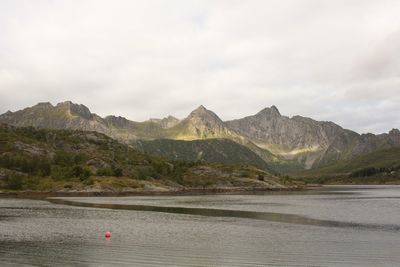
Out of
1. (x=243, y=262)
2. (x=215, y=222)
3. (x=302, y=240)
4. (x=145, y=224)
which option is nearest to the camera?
(x=243, y=262)

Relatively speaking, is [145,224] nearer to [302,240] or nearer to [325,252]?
[302,240]

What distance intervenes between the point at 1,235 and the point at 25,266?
27.1 meters

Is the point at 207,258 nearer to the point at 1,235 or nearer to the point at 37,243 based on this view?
the point at 37,243

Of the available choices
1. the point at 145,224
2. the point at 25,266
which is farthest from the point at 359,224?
the point at 25,266

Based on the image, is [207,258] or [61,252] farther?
[61,252]

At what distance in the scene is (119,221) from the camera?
97.3m

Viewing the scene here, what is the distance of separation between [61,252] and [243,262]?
24.2m

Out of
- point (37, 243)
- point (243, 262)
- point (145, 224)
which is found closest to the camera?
point (243, 262)

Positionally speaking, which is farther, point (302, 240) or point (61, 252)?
point (302, 240)

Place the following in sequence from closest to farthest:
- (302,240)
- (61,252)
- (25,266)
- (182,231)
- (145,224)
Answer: (25,266) → (61,252) → (302,240) → (182,231) → (145,224)

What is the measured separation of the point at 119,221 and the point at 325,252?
53089 millimetres

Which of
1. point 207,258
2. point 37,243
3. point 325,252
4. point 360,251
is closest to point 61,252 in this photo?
point 37,243

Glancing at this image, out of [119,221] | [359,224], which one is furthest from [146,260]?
[359,224]

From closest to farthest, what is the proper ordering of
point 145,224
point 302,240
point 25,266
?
1. point 25,266
2. point 302,240
3. point 145,224
